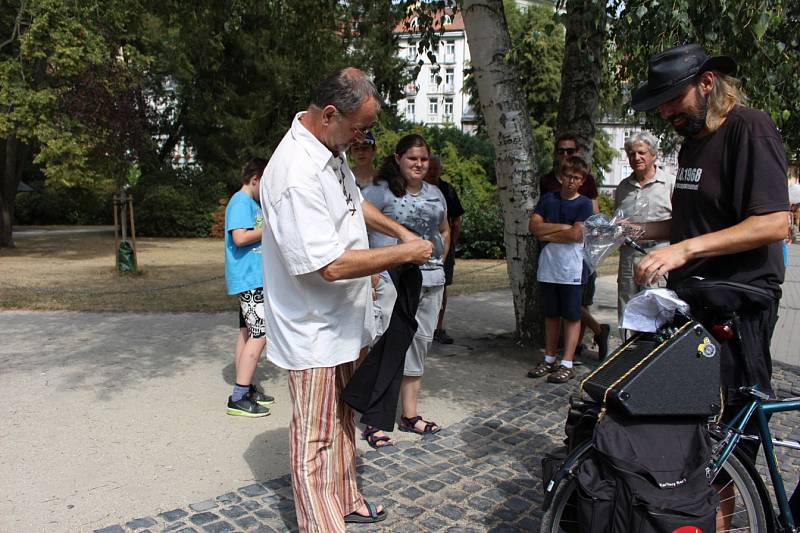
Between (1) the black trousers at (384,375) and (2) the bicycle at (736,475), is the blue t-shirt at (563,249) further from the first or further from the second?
(2) the bicycle at (736,475)

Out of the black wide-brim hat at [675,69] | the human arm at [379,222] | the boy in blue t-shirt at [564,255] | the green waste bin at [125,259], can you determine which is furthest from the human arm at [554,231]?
the green waste bin at [125,259]

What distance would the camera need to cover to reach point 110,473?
3838 millimetres

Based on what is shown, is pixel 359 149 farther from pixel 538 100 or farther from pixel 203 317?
pixel 538 100

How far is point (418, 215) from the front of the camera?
14.4 feet

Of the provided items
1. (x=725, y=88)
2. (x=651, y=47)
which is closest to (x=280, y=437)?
(x=725, y=88)

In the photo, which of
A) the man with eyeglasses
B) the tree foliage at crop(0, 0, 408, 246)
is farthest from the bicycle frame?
the tree foliage at crop(0, 0, 408, 246)

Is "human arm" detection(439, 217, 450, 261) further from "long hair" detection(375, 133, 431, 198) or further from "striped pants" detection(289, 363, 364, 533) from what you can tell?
"striped pants" detection(289, 363, 364, 533)

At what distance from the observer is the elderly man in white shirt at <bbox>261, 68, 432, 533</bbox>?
2541mm

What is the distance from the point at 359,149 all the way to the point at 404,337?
2168mm

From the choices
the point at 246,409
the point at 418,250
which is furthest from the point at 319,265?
the point at 246,409

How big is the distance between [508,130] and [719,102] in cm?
372

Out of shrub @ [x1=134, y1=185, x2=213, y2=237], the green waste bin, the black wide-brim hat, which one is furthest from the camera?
shrub @ [x1=134, y1=185, x2=213, y2=237]

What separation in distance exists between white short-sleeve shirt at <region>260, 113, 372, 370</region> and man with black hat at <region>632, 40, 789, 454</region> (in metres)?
1.17

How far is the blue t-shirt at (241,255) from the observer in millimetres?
4832
